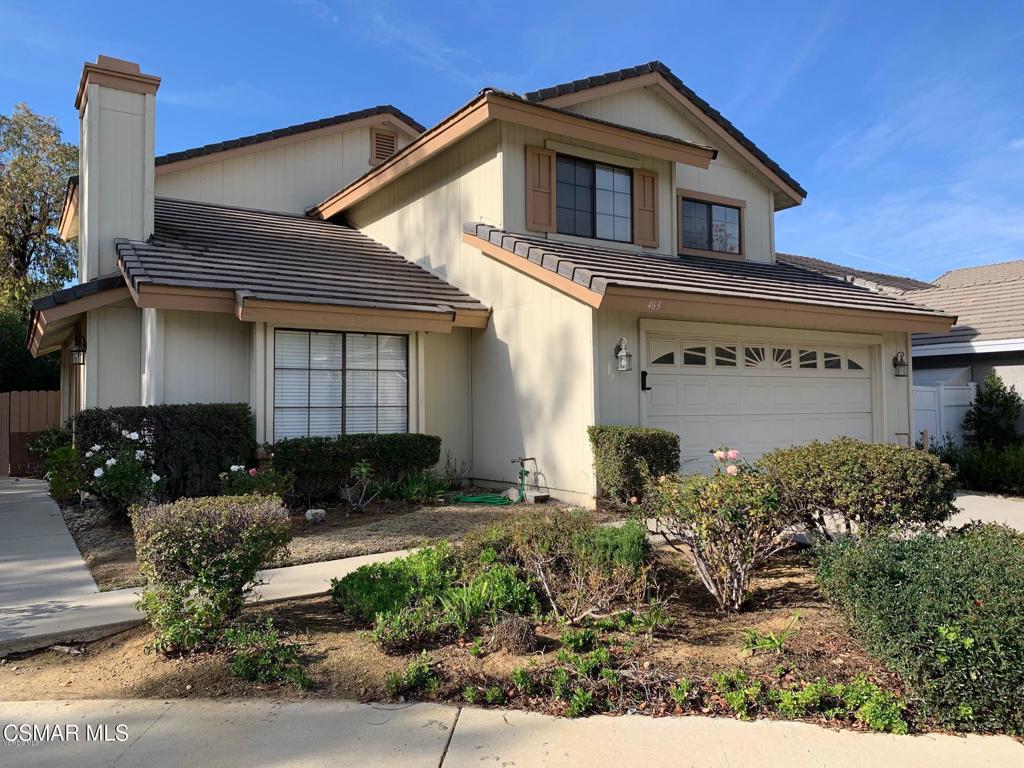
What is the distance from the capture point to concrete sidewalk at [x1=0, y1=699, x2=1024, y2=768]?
3086mm

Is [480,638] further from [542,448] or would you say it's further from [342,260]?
[342,260]

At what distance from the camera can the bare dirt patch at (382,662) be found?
12.6 feet

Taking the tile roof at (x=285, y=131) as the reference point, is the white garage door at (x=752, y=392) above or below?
below

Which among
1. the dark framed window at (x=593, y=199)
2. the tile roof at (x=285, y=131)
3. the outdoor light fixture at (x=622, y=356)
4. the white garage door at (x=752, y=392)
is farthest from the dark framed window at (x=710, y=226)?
the tile roof at (x=285, y=131)

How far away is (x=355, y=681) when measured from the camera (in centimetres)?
394

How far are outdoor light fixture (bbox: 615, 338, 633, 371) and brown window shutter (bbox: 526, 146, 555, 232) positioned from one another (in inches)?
100

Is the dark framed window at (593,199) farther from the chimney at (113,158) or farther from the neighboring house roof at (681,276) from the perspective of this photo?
the chimney at (113,158)

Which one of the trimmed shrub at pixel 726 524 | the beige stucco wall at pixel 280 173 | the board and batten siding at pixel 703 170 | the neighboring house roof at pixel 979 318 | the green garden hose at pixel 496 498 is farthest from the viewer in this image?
the beige stucco wall at pixel 280 173

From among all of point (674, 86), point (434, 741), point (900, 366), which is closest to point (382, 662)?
point (434, 741)

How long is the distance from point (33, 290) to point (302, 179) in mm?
13466

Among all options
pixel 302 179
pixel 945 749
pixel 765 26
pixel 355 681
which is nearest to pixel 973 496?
pixel 765 26

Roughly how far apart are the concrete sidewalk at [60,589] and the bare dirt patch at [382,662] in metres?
0.17

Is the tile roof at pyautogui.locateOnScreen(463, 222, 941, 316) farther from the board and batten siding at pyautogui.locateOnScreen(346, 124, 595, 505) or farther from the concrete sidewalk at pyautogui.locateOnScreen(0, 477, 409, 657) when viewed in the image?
the concrete sidewalk at pyautogui.locateOnScreen(0, 477, 409, 657)

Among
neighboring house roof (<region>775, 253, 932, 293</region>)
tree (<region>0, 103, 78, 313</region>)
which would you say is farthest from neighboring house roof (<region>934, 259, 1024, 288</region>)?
tree (<region>0, 103, 78, 313</region>)
